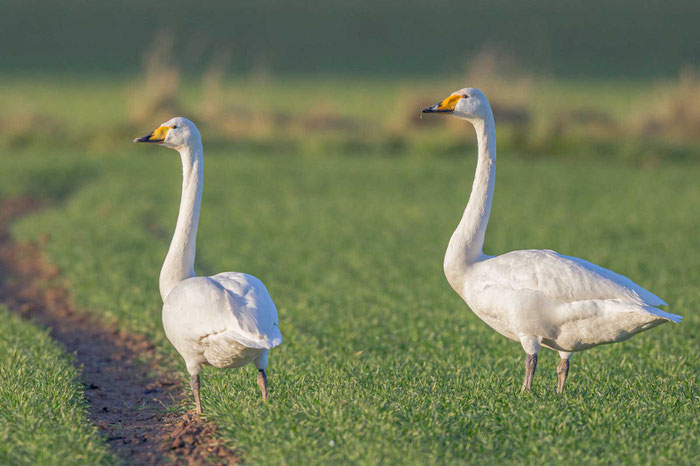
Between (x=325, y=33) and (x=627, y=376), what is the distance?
231 feet

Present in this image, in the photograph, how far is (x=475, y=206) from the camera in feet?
22.4

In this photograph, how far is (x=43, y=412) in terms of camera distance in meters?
6.05

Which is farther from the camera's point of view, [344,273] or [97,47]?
[97,47]

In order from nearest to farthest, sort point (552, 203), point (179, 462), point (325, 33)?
point (179, 462) < point (552, 203) < point (325, 33)

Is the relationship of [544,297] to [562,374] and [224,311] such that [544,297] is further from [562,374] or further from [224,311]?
[224,311]

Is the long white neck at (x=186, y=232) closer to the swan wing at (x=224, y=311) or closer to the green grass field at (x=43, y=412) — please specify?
the swan wing at (x=224, y=311)

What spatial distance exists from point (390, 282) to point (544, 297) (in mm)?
5814

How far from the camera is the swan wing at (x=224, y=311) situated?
5.55 metres

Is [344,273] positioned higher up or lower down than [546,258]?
lower down

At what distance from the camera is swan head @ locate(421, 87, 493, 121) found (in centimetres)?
666

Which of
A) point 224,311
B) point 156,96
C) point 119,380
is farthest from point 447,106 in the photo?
point 156,96

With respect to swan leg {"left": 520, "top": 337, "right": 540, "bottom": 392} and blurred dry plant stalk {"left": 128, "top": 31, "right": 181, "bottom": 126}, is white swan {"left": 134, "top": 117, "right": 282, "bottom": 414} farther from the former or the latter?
blurred dry plant stalk {"left": 128, "top": 31, "right": 181, "bottom": 126}

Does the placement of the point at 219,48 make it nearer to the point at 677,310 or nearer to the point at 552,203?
the point at 552,203

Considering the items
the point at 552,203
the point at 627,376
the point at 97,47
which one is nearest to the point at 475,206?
the point at 627,376
